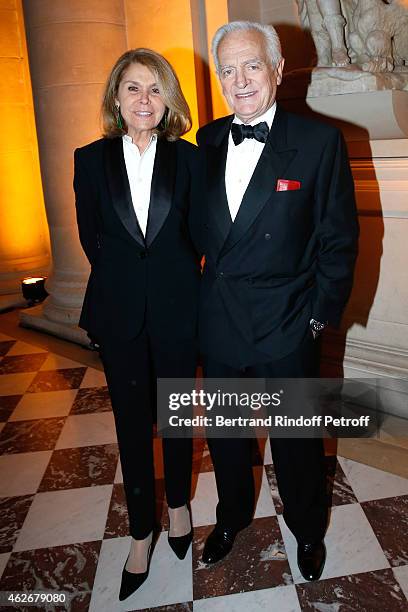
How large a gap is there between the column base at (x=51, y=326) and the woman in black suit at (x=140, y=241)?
2.69 m

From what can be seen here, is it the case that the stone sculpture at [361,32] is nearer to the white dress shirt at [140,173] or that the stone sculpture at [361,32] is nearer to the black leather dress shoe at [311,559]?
the white dress shirt at [140,173]

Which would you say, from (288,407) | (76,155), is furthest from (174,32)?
(288,407)

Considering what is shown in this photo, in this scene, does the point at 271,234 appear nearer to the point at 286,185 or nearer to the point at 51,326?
the point at 286,185

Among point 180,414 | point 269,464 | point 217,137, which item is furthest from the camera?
point 269,464

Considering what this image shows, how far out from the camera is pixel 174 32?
428 cm

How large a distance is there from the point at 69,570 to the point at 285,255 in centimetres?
145

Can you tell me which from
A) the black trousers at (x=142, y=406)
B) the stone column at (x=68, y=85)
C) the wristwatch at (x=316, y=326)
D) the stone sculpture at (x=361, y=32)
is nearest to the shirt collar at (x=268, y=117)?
the wristwatch at (x=316, y=326)

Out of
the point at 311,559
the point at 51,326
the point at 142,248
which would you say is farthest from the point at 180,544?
the point at 51,326

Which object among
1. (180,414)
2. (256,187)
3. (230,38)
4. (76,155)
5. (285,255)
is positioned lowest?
(180,414)

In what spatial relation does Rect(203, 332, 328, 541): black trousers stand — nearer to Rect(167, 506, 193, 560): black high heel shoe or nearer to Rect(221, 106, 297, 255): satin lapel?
Rect(167, 506, 193, 560): black high heel shoe

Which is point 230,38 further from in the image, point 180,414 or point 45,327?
point 45,327

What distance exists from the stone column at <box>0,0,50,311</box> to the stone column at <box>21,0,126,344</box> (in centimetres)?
177

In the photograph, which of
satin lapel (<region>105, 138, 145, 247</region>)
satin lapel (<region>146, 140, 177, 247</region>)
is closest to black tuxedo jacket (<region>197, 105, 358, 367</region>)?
satin lapel (<region>146, 140, 177, 247</region>)

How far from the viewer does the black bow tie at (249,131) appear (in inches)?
74.3
